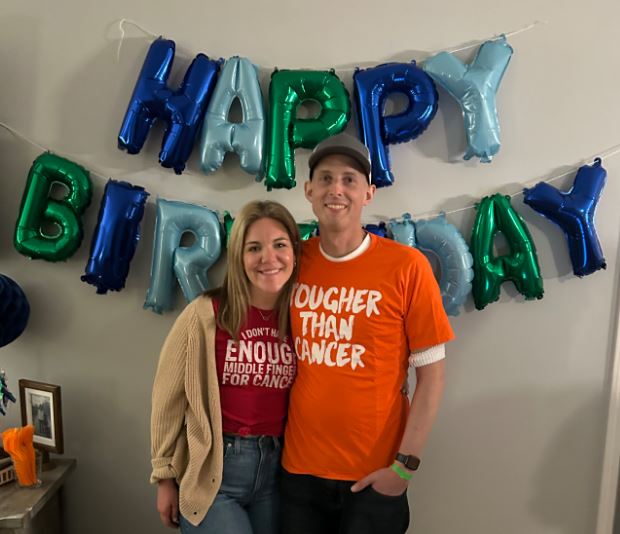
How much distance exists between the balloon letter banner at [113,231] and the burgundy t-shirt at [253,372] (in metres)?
0.51

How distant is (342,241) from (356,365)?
12.3 inches

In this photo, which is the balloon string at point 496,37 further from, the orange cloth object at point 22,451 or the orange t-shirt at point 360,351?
the orange cloth object at point 22,451

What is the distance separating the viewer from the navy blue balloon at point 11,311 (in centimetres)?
167

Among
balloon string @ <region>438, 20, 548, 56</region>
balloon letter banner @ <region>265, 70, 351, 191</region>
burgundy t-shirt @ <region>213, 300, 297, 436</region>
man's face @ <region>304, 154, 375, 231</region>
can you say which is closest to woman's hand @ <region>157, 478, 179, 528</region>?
burgundy t-shirt @ <region>213, 300, 297, 436</region>

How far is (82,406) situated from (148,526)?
1.65 ft

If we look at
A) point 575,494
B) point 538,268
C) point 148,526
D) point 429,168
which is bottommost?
point 148,526

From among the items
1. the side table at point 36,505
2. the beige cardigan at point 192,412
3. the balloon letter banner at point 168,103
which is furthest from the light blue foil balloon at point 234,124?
the side table at point 36,505

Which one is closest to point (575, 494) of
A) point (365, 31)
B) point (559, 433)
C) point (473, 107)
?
point (559, 433)

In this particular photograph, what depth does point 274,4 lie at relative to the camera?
1.72 meters

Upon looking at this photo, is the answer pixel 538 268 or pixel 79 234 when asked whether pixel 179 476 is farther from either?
pixel 538 268

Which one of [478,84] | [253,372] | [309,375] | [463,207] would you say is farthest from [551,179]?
[253,372]

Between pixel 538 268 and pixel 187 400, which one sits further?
pixel 538 268

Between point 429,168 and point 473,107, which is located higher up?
point 473,107

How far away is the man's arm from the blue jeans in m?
0.24
